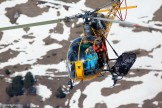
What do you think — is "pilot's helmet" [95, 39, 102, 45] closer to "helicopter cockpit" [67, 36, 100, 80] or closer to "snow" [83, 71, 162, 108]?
"helicopter cockpit" [67, 36, 100, 80]

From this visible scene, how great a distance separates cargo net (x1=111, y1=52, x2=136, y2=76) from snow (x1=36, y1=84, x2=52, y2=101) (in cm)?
4362

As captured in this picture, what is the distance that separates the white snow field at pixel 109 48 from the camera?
66.4 metres

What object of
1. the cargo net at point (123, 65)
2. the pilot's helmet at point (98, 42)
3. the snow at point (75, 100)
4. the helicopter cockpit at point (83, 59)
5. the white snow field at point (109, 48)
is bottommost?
the snow at point (75, 100)

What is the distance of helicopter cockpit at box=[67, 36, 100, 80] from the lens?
2591 cm

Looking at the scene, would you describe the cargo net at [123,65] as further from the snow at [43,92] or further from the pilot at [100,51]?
the snow at [43,92]

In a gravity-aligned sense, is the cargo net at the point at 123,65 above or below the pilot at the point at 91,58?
below

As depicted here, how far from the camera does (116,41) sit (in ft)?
261

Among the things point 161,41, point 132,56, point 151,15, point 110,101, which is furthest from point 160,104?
point 132,56

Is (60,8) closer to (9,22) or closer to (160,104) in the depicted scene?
(9,22)

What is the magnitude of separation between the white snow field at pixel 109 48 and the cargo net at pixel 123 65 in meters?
37.3

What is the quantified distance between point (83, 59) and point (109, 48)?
51538 millimetres

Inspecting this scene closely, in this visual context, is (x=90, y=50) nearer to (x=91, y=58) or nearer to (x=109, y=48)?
(x=91, y=58)

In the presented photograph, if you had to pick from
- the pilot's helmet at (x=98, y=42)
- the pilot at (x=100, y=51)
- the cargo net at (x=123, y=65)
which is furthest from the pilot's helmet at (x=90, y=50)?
the cargo net at (x=123, y=65)

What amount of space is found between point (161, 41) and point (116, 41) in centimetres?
866
